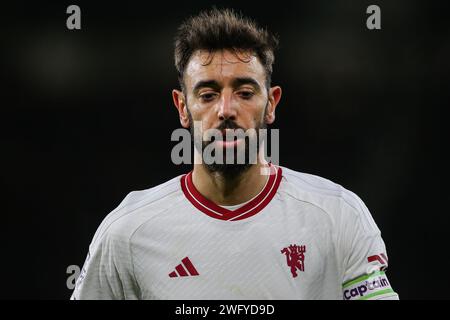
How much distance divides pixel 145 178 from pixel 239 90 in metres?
2.39

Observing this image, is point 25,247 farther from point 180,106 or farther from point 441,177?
point 441,177

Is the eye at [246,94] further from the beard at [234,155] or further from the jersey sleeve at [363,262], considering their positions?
the jersey sleeve at [363,262]

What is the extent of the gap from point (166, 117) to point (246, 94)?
2.35m

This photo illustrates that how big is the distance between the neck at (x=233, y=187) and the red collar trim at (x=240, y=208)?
23 mm

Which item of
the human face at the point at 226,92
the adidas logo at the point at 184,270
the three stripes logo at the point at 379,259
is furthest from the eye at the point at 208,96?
the three stripes logo at the point at 379,259

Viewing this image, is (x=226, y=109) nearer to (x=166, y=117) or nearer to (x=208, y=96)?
(x=208, y=96)

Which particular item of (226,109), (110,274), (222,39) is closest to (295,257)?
(226,109)

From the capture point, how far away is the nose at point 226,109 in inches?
111

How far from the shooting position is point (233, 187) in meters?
2.99

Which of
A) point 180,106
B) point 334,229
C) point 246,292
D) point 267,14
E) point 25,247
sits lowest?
point 25,247

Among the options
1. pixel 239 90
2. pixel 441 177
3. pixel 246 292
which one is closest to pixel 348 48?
pixel 441 177

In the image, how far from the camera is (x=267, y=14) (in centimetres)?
521

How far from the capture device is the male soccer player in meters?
2.80

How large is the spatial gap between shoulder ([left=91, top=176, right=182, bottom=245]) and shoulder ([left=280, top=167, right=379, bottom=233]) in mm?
463
